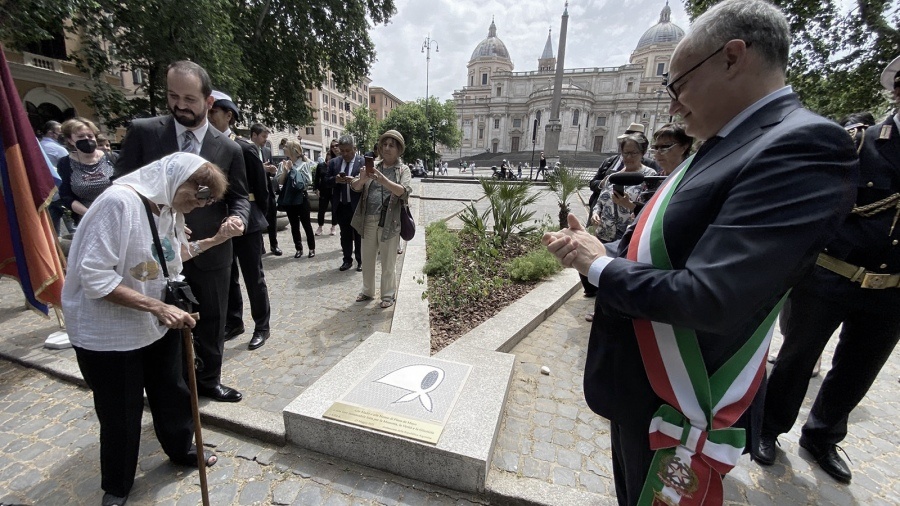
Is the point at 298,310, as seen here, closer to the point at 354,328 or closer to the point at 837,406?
the point at 354,328

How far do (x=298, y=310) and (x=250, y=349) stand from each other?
3.29 feet

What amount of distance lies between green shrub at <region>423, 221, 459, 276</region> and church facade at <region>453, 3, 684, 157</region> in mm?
65223

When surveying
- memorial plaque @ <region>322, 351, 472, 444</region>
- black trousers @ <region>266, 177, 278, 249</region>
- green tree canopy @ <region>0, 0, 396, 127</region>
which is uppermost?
green tree canopy @ <region>0, 0, 396, 127</region>

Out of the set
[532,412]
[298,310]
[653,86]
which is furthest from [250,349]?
[653,86]

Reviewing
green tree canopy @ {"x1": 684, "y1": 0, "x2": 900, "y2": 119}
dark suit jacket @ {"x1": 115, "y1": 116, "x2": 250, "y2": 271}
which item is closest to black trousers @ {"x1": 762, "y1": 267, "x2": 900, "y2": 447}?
dark suit jacket @ {"x1": 115, "y1": 116, "x2": 250, "y2": 271}

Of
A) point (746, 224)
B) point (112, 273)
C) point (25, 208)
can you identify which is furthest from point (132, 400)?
point (746, 224)

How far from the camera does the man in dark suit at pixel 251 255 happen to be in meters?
3.74

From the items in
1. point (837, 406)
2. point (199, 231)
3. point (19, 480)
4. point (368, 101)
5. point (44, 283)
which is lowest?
point (19, 480)

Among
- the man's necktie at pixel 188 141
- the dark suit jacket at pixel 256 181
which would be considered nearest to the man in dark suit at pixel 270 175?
the dark suit jacket at pixel 256 181

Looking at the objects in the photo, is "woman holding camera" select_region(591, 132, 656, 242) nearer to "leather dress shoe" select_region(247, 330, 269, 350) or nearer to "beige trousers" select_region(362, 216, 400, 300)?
"beige trousers" select_region(362, 216, 400, 300)

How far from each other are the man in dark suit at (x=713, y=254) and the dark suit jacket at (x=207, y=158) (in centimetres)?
241

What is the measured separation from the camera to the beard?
2.47m

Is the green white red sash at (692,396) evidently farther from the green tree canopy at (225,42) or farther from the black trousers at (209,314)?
the green tree canopy at (225,42)

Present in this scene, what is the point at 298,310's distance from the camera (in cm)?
476
